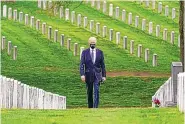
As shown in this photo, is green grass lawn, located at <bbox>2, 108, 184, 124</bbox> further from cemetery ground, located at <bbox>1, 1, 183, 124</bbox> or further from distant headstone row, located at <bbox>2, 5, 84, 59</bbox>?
distant headstone row, located at <bbox>2, 5, 84, 59</bbox>

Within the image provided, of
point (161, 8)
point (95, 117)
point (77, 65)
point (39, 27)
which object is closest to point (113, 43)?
point (39, 27)

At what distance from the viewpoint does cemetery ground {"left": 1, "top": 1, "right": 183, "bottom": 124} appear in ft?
112

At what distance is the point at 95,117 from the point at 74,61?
87.8 feet

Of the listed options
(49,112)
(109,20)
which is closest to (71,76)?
(109,20)

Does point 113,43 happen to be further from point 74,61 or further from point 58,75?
point 58,75

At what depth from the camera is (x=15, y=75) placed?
40562 mm

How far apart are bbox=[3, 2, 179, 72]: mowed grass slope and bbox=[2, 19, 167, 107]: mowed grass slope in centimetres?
177

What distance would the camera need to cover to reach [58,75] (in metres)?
41.2

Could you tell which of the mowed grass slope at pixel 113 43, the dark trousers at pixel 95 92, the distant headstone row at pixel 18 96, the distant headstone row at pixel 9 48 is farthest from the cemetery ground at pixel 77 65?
the dark trousers at pixel 95 92

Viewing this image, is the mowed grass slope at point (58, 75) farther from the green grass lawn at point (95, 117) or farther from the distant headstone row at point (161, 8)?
the green grass lawn at point (95, 117)

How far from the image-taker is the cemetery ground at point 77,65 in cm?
3409

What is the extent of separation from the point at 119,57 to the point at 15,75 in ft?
23.3

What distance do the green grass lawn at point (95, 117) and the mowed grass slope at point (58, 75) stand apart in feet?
47.2

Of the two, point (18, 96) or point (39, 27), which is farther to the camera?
point (39, 27)
